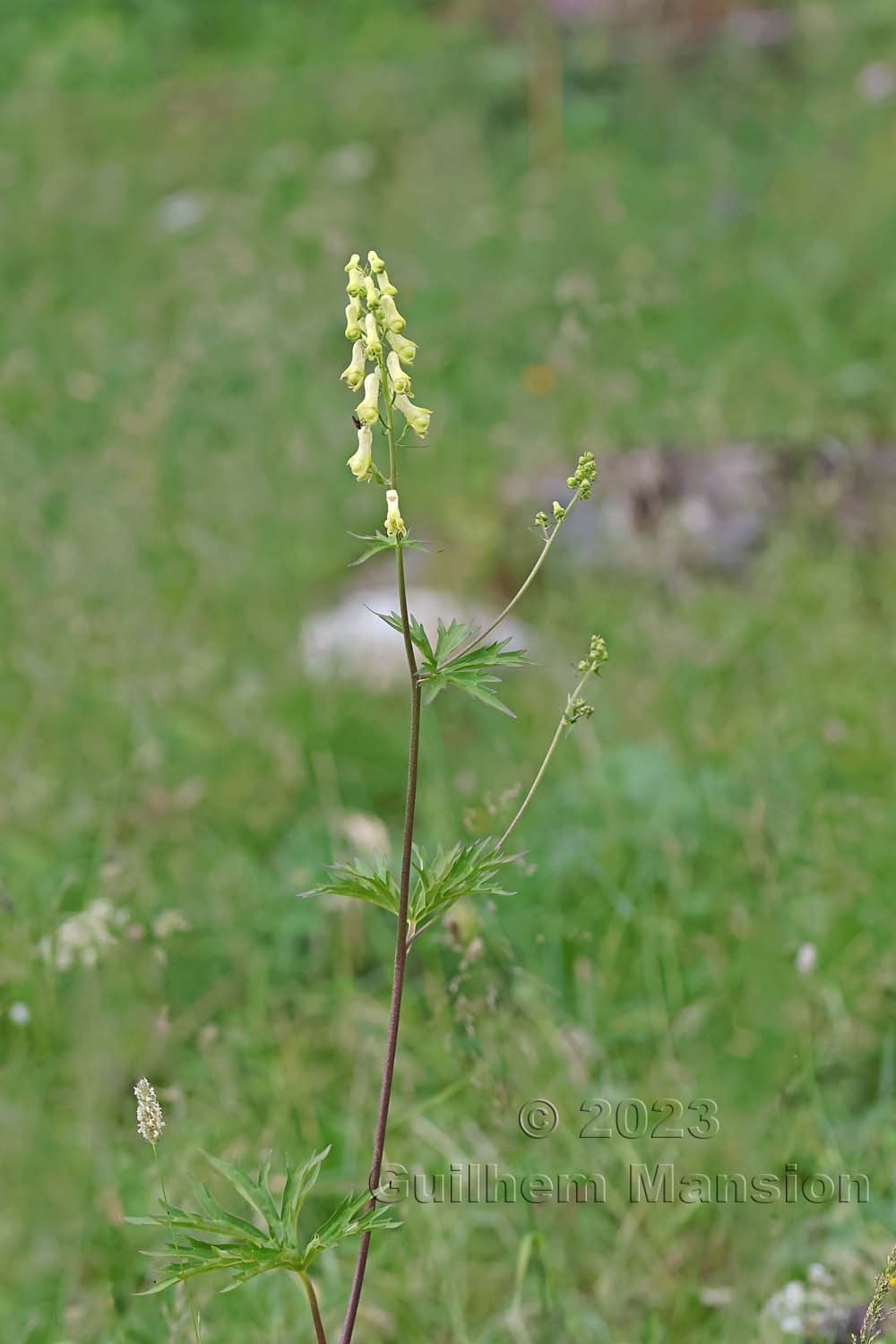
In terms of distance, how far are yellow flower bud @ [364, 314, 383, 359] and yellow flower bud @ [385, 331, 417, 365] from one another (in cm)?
2

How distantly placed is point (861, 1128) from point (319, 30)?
915 centimetres

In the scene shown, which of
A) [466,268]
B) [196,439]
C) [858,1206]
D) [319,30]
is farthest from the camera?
[319,30]

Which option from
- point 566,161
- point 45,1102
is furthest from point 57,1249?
point 566,161

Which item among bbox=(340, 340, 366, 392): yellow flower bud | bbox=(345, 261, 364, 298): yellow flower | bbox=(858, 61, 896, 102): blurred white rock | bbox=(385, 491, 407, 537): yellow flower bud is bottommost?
bbox=(385, 491, 407, 537): yellow flower bud

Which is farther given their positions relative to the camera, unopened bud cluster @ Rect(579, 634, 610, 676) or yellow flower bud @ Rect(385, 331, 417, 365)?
unopened bud cluster @ Rect(579, 634, 610, 676)

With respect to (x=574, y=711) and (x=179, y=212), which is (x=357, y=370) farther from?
(x=179, y=212)

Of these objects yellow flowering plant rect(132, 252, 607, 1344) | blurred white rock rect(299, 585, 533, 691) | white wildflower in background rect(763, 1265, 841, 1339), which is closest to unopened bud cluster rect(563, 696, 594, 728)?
yellow flowering plant rect(132, 252, 607, 1344)

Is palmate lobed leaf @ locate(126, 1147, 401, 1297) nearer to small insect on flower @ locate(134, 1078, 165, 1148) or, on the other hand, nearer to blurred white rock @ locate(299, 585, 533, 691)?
small insect on flower @ locate(134, 1078, 165, 1148)

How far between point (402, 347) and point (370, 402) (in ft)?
0.19

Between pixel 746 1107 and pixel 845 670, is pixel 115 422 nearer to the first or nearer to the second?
pixel 845 670

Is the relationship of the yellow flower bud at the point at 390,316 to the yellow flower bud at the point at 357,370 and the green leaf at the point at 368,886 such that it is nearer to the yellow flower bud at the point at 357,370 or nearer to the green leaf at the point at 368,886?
the yellow flower bud at the point at 357,370

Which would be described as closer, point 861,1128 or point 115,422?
point 861,1128

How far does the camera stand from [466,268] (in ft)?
18.8

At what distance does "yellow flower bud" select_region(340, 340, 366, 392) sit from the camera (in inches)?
44.9
